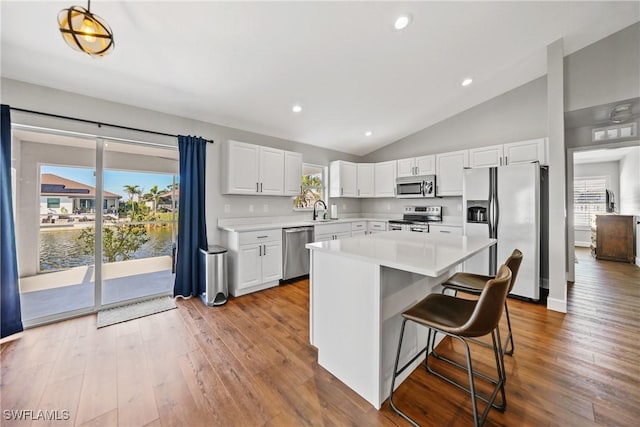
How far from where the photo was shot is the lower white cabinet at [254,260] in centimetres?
334

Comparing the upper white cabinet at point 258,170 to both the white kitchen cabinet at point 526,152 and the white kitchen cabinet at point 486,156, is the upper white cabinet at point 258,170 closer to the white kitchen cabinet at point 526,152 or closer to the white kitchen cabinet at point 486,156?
the white kitchen cabinet at point 486,156

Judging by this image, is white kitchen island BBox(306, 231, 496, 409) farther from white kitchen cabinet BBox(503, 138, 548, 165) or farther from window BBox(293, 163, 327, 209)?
window BBox(293, 163, 327, 209)

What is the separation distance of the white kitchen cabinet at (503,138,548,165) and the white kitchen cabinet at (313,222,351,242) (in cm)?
274

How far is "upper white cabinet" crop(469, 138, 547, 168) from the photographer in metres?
3.40

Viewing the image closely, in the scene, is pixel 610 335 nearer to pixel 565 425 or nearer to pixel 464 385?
pixel 565 425

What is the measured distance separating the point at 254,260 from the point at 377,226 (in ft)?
8.99

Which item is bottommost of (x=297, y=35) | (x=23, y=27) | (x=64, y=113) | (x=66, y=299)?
(x=66, y=299)

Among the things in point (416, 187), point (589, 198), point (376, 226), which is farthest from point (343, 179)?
point (589, 198)

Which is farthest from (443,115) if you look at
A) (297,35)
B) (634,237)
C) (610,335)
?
(634,237)

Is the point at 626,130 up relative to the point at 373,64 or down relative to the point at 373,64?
down

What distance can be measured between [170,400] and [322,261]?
4.39 feet

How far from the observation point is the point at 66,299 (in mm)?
2822

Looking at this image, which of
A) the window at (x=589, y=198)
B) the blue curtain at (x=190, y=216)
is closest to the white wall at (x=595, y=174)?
the window at (x=589, y=198)

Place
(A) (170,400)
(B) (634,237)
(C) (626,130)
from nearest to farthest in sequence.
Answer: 1. (A) (170,400)
2. (C) (626,130)
3. (B) (634,237)
